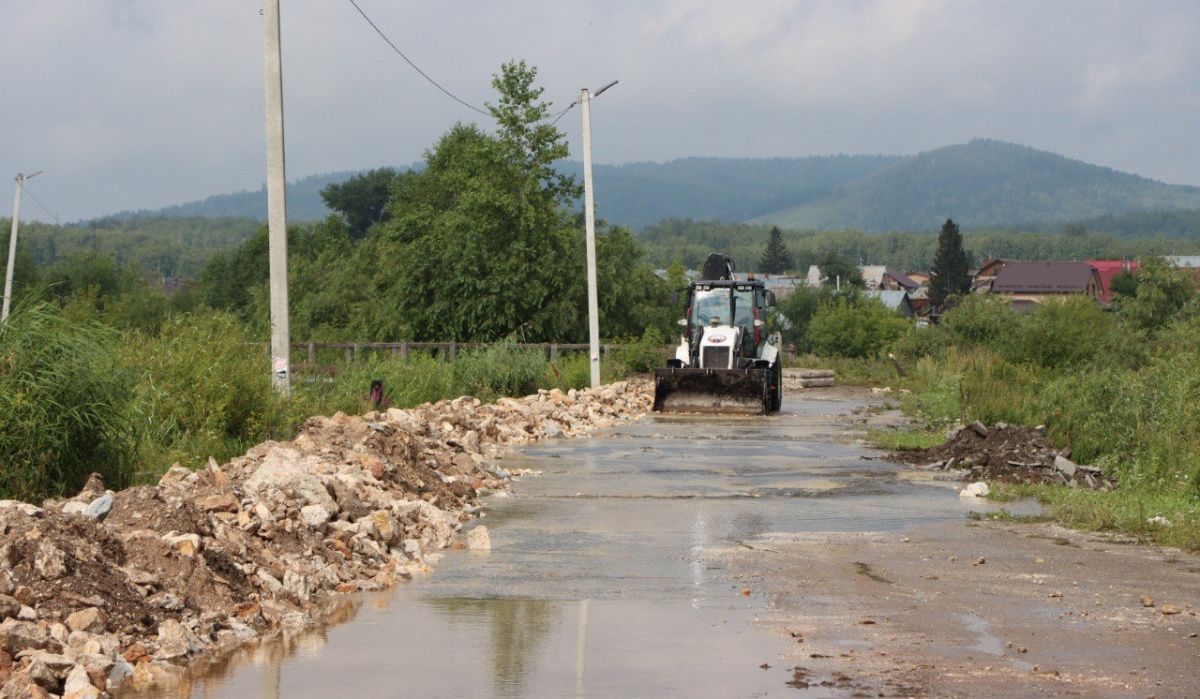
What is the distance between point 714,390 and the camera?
31953mm

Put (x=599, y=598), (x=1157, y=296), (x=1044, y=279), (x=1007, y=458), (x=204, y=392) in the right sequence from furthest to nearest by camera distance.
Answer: (x=1044, y=279) < (x=1157, y=296) < (x=1007, y=458) < (x=204, y=392) < (x=599, y=598)

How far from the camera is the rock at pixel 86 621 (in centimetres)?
827

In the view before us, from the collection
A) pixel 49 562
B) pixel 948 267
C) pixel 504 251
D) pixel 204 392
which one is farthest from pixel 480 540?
pixel 948 267

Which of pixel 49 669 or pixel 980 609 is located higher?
pixel 49 669

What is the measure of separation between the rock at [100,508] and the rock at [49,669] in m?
2.89

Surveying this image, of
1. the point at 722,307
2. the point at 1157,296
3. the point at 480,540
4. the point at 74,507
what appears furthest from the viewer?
the point at 1157,296

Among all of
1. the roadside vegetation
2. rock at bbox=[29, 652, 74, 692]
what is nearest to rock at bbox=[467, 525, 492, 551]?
rock at bbox=[29, 652, 74, 692]

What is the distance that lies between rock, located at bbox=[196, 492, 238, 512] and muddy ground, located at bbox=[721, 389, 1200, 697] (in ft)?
13.2

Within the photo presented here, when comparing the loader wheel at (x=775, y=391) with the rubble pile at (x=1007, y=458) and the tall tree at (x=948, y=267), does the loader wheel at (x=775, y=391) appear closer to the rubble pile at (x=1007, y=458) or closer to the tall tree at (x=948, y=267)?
the rubble pile at (x=1007, y=458)

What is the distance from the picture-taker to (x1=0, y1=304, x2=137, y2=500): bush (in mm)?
13055

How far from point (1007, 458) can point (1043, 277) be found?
160614 millimetres

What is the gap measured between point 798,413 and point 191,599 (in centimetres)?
2551

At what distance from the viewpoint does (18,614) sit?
26.8ft

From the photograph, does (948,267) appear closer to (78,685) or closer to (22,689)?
Answer: (78,685)
